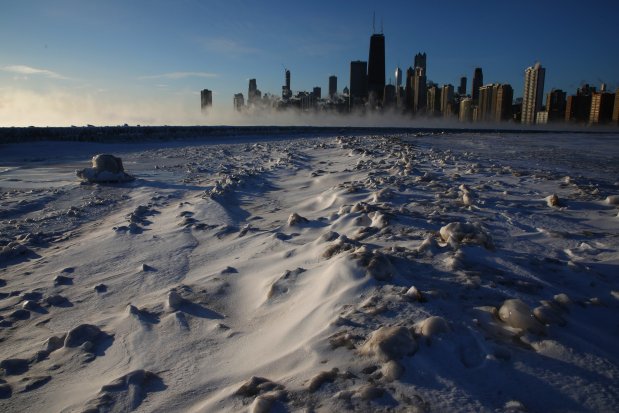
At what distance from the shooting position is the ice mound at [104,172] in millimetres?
7641

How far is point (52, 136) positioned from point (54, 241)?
1724 centimetres

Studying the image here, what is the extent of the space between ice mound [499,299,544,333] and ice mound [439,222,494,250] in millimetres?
898

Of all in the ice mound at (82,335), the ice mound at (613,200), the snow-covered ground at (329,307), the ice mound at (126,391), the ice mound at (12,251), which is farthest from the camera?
the ice mound at (613,200)

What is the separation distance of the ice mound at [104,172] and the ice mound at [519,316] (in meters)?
7.49

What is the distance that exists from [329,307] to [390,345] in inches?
20.2

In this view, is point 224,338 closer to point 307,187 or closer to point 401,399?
point 401,399

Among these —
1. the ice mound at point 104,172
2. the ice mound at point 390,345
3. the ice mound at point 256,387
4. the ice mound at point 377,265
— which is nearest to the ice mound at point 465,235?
the ice mound at point 377,265

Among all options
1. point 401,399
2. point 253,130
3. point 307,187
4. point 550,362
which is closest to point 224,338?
point 401,399

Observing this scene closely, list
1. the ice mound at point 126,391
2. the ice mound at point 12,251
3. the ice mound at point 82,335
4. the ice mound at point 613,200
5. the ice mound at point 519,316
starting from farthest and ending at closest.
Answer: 1. the ice mound at point 613,200
2. the ice mound at point 12,251
3. the ice mound at point 82,335
4. the ice mound at point 519,316
5. the ice mound at point 126,391

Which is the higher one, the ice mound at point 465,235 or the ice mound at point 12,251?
the ice mound at point 465,235

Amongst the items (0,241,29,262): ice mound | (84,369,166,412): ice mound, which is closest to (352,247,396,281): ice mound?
(84,369,166,412): ice mound

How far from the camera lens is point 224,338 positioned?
7.06 ft

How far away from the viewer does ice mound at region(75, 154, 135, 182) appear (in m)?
7.64

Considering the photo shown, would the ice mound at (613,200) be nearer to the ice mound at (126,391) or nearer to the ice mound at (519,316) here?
the ice mound at (519,316)
